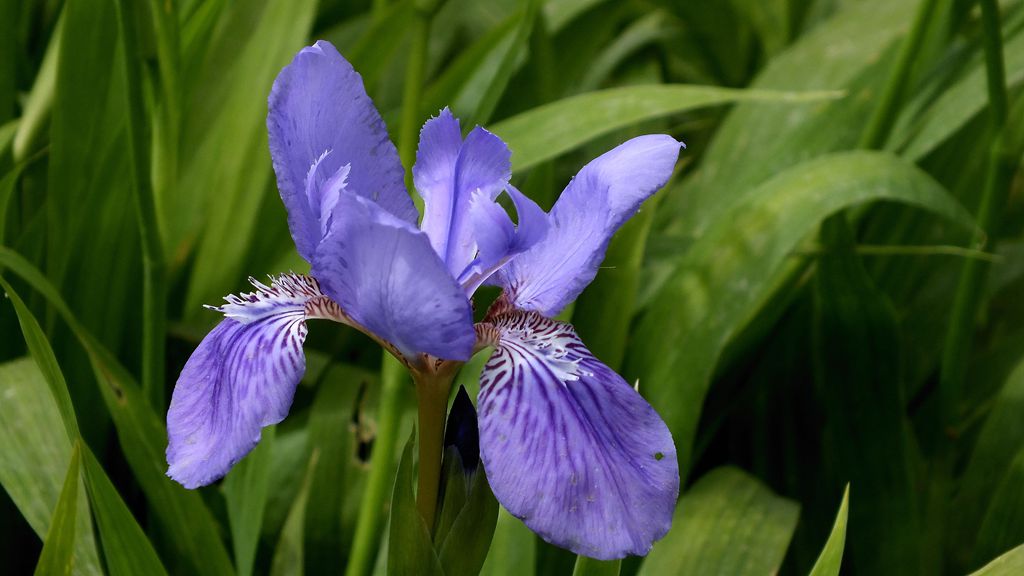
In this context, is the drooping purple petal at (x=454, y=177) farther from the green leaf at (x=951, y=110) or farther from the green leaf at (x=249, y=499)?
the green leaf at (x=951, y=110)

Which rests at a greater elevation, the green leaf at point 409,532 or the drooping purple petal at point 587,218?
the drooping purple petal at point 587,218

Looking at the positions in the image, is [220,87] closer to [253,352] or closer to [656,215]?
[656,215]

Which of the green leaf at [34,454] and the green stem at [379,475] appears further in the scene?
the green stem at [379,475]

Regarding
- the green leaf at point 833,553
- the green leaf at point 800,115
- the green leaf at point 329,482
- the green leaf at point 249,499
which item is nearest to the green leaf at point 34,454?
the green leaf at point 249,499

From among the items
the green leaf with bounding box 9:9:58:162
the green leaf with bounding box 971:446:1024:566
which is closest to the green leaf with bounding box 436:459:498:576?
the green leaf with bounding box 971:446:1024:566

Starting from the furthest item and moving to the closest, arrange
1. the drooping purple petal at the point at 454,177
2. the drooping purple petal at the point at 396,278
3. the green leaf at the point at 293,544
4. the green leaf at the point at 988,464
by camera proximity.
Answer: the green leaf at the point at 988,464
the green leaf at the point at 293,544
the drooping purple petal at the point at 454,177
the drooping purple petal at the point at 396,278

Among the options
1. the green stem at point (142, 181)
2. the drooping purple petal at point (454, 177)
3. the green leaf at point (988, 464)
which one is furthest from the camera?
the green leaf at point (988, 464)

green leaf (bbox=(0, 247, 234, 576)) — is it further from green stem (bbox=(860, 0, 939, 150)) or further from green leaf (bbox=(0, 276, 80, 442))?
green stem (bbox=(860, 0, 939, 150))

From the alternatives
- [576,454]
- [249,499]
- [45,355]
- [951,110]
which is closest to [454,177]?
[576,454]
